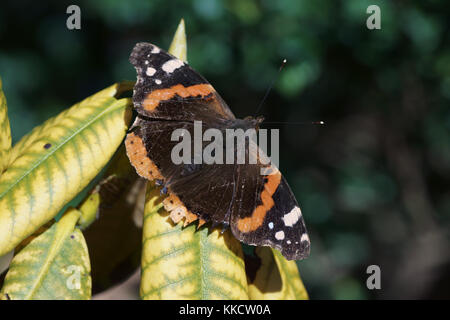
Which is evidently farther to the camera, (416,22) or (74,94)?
(74,94)

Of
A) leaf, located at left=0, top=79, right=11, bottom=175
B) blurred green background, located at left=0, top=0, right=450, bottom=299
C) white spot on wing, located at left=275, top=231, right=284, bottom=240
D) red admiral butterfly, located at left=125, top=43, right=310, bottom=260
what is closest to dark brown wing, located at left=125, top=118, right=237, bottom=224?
red admiral butterfly, located at left=125, top=43, right=310, bottom=260

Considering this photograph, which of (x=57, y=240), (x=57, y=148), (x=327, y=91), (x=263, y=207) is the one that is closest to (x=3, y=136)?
(x=57, y=148)

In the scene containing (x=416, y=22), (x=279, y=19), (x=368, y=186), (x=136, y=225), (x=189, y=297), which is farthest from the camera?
(x=368, y=186)

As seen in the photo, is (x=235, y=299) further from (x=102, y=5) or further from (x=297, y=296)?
(x=102, y=5)

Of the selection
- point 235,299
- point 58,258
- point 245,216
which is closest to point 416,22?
point 245,216

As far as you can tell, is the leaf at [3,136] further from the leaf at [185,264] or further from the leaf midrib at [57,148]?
the leaf at [185,264]

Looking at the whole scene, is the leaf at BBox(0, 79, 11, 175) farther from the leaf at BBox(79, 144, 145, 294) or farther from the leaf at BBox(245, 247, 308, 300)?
the leaf at BBox(245, 247, 308, 300)

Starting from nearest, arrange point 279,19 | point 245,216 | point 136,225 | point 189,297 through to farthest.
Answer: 1. point 189,297
2. point 245,216
3. point 136,225
4. point 279,19
